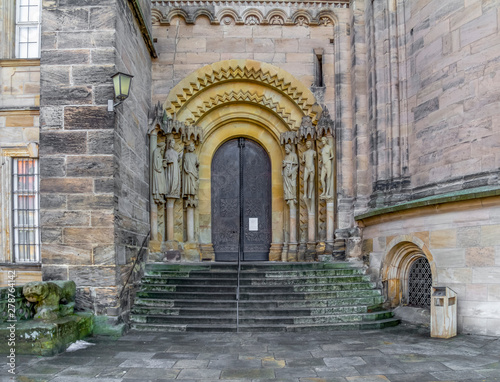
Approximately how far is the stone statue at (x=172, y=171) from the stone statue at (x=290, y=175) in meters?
2.35

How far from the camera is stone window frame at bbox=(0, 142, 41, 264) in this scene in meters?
7.84

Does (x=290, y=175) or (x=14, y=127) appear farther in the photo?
(x=290, y=175)

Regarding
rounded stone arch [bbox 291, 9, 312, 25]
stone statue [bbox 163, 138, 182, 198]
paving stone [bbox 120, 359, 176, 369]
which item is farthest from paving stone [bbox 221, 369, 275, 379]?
rounded stone arch [bbox 291, 9, 312, 25]

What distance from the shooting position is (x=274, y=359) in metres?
5.42

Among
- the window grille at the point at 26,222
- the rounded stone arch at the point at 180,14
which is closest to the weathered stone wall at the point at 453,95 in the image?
the rounded stone arch at the point at 180,14

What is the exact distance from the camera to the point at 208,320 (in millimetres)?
7242

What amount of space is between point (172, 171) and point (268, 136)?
250 centimetres

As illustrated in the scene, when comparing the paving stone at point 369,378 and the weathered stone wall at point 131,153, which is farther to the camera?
the weathered stone wall at point 131,153

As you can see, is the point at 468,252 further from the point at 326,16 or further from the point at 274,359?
the point at 326,16

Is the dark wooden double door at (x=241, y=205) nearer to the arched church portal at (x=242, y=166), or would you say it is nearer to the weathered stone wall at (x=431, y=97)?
the arched church portal at (x=242, y=166)

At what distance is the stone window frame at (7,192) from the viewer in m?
7.84

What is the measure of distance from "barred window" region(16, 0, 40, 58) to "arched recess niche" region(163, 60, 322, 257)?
280cm

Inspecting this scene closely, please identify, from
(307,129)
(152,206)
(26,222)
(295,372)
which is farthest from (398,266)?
(26,222)

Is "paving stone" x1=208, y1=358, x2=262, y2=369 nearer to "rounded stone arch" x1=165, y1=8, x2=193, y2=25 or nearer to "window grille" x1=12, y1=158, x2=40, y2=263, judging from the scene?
"window grille" x1=12, y1=158, x2=40, y2=263
